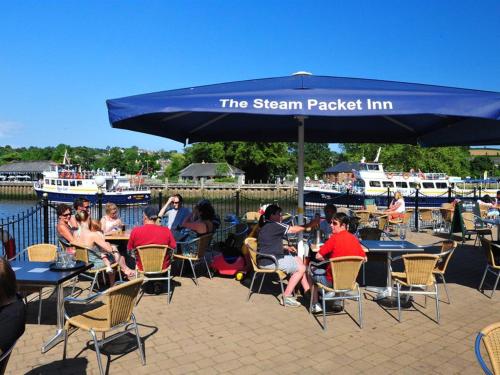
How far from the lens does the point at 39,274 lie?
13.2 ft

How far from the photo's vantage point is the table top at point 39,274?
3.79m

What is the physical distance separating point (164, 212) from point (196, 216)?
0.81 m

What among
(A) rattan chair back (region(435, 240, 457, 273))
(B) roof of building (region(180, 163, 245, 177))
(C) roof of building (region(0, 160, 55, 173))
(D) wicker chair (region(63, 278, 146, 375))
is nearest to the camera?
(D) wicker chair (region(63, 278, 146, 375))

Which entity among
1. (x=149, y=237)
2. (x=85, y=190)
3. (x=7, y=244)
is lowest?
(x=85, y=190)

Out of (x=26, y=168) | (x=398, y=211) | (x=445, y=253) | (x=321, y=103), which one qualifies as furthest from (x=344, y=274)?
(x=26, y=168)

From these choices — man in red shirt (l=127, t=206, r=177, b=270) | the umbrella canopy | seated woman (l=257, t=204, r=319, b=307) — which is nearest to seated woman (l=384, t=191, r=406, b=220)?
the umbrella canopy

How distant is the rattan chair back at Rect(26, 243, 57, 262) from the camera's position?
16.9 feet

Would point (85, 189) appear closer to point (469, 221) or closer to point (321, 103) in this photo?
point (469, 221)

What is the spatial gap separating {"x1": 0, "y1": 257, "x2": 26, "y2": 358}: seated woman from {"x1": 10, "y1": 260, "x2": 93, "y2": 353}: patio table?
5.02ft

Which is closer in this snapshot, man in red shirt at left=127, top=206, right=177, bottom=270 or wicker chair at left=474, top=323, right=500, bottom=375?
wicker chair at left=474, top=323, right=500, bottom=375

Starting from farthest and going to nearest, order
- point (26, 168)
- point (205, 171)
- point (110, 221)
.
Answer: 1. point (26, 168)
2. point (205, 171)
3. point (110, 221)

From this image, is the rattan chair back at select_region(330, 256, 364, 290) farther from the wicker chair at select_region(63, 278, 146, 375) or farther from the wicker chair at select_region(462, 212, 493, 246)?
the wicker chair at select_region(462, 212, 493, 246)

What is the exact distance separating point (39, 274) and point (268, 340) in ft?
7.74

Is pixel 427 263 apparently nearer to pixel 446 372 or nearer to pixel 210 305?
pixel 446 372
